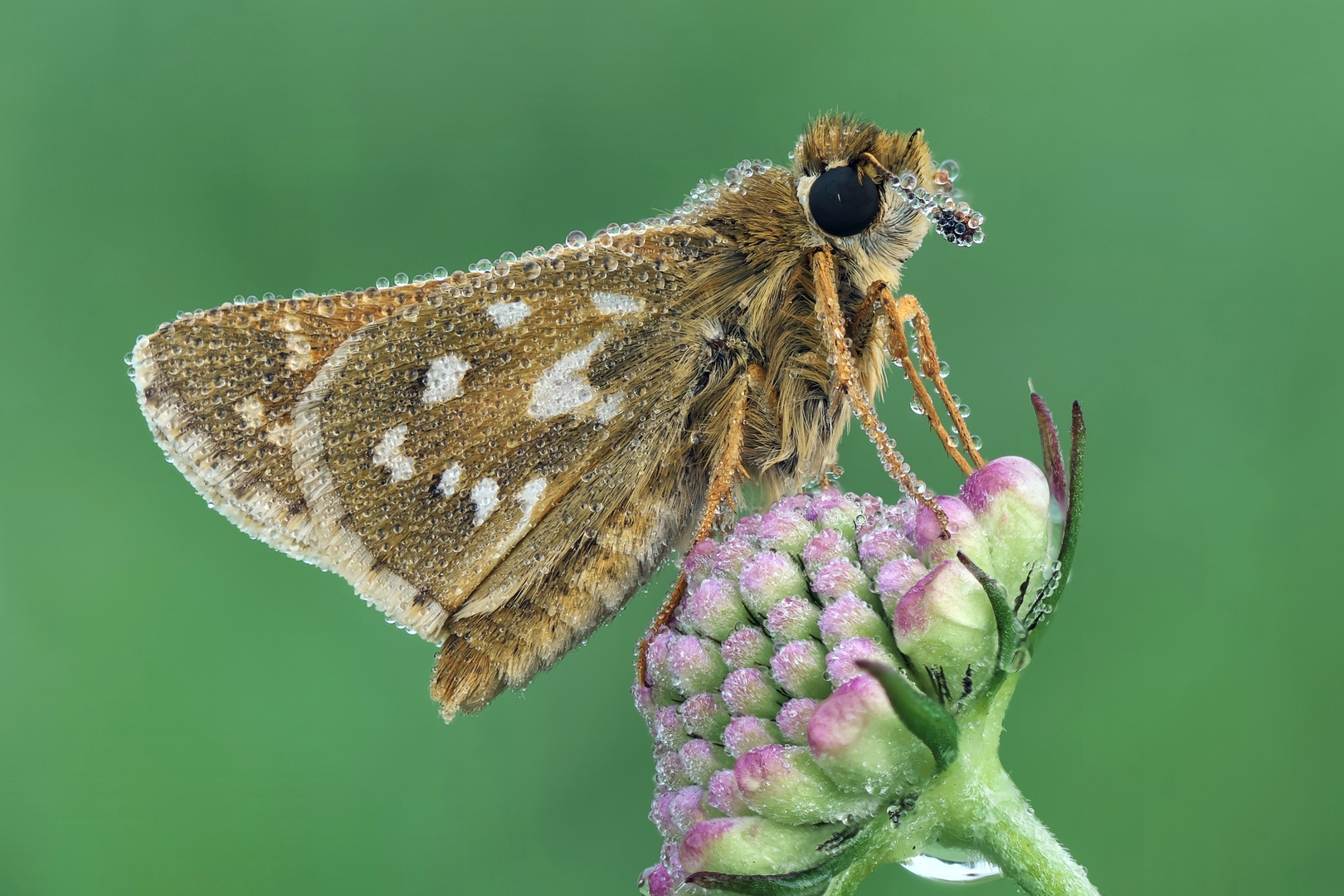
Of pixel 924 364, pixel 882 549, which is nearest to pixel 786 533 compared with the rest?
pixel 882 549

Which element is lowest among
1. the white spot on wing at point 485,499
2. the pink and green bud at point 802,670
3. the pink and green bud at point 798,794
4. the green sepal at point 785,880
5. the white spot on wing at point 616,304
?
the green sepal at point 785,880

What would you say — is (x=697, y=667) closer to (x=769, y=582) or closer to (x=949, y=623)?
(x=769, y=582)

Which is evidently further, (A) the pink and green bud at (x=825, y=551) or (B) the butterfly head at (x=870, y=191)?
(B) the butterfly head at (x=870, y=191)

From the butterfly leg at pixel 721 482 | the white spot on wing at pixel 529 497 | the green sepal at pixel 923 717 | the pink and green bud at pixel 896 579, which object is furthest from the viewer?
the white spot on wing at pixel 529 497

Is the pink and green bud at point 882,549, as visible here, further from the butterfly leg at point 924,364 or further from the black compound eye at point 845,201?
the black compound eye at point 845,201

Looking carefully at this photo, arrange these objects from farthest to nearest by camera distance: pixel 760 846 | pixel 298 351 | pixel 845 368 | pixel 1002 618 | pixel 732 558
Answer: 1. pixel 298 351
2. pixel 845 368
3. pixel 732 558
4. pixel 760 846
5. pixel 1002 618

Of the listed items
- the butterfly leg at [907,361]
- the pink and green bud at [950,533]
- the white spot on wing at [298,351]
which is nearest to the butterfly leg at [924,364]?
the butterfly leg at [907,361]

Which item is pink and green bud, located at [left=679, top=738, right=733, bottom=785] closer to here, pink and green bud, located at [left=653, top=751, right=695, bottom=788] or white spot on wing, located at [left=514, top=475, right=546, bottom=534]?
pink and green bud, located at [left=653, top=751, right=695, bottom=788]

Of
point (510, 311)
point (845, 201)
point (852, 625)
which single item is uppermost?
point (845, 201)
